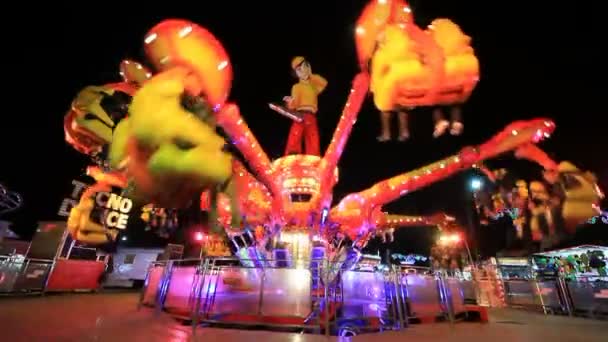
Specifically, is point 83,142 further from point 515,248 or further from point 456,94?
point 515,248

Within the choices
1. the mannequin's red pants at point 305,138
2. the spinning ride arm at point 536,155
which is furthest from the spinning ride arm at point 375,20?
the spinning ride arm at point 536,155

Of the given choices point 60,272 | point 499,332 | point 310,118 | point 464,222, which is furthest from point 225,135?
point 464,222

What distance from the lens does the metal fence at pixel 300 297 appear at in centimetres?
680

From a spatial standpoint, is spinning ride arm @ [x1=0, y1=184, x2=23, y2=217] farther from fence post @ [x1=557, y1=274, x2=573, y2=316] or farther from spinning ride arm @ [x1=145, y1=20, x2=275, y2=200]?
fence post @ [x1=557, y1=274, x2=573, y2=316]

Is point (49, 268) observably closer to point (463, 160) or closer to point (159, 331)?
point (159, 331)

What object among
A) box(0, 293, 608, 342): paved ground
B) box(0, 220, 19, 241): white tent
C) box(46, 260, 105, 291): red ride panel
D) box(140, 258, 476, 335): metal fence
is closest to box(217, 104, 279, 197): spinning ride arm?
box(140, 258, 476, 335): metal fence

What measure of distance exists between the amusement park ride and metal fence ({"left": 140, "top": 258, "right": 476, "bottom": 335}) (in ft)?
5.22

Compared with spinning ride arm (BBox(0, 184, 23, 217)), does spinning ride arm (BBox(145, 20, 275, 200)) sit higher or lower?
lower

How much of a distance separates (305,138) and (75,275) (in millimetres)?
11701

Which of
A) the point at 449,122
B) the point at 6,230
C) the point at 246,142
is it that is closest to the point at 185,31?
the point at 246,142

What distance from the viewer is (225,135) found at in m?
9.20

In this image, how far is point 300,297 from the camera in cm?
679

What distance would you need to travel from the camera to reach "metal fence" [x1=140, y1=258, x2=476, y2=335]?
6801mm

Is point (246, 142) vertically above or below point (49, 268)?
above
